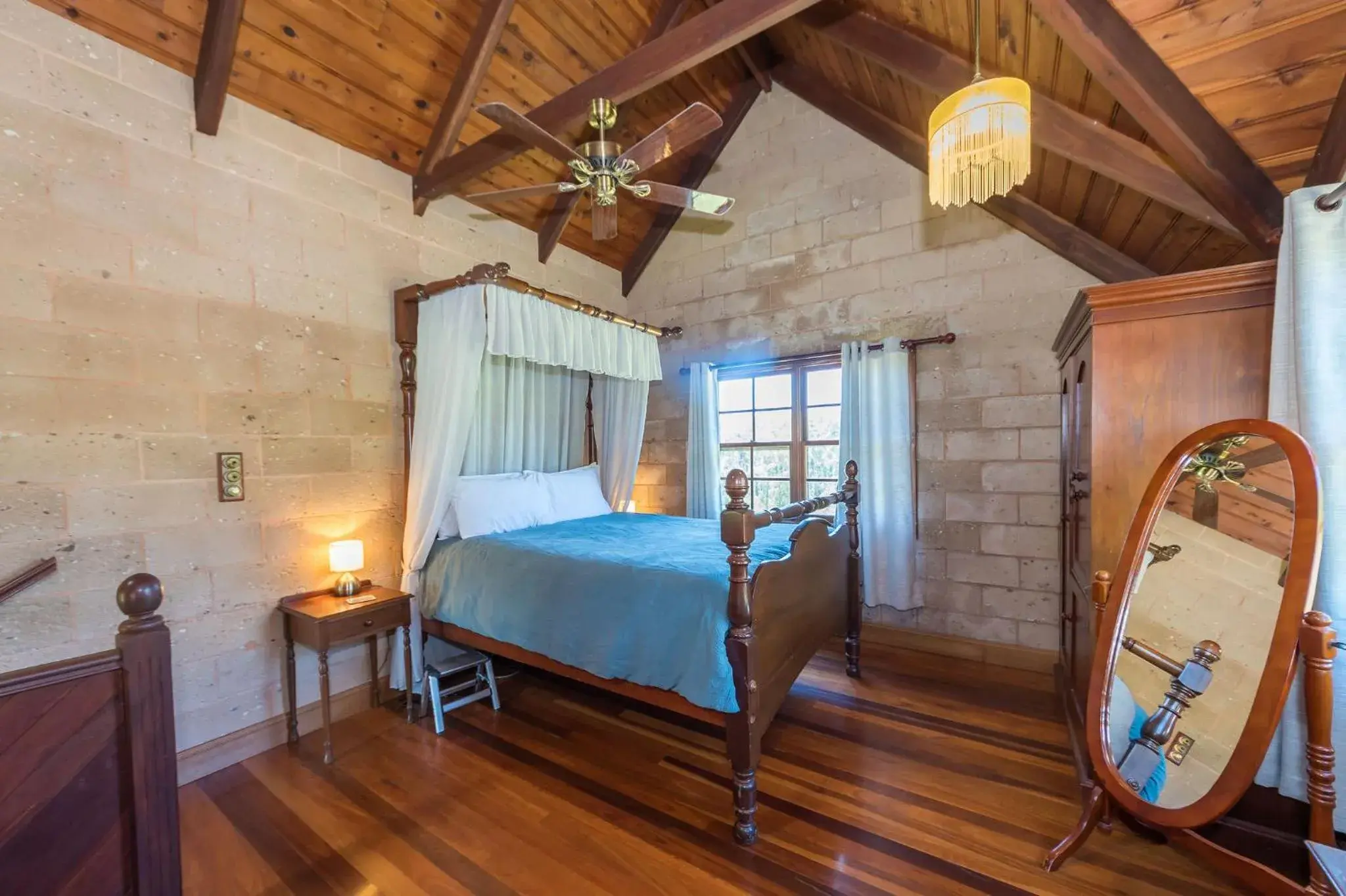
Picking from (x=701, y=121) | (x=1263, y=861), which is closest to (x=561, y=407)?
(x=701, y=121)

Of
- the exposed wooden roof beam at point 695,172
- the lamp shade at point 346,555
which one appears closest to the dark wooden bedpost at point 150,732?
the lamp shade at point 346,555

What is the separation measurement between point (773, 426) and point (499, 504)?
2.05 metres

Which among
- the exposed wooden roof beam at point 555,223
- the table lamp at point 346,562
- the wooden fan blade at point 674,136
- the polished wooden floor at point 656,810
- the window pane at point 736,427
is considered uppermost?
the exposed wooden roof beam at point 555,223

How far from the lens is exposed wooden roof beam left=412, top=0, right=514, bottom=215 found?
8.05 ft

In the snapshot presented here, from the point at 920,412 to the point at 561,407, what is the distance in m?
2.47

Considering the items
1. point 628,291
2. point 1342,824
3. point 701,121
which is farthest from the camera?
point 628,291

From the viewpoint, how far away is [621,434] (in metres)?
4.02

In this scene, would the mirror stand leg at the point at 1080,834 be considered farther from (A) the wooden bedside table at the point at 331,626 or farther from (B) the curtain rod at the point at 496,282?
(B) the curtain rod at the point at 496,282

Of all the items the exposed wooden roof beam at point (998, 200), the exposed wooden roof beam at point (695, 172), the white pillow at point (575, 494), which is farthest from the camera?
the exposed wooden roof beam at point (695, 172)

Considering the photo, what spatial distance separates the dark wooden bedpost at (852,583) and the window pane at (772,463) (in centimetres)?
88

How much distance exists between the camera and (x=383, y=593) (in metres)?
2.64

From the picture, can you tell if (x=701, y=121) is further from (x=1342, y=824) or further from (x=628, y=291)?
(x=1342, y=824)

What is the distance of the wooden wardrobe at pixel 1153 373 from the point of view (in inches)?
67.1

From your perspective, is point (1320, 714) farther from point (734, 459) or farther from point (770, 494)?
point (734, 459)
